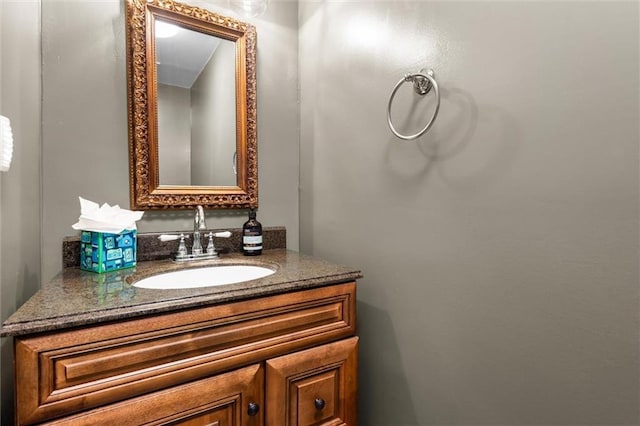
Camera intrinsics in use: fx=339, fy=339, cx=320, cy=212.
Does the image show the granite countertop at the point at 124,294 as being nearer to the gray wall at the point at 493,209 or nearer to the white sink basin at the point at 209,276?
the white sink basin at the point at 209,276

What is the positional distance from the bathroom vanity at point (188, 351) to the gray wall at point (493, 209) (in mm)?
257

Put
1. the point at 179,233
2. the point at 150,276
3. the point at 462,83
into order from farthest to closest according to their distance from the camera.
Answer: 1. the point at 179,233
2. the point at 150,276
3. the point at 462,83

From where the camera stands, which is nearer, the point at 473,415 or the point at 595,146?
the point at 595,146

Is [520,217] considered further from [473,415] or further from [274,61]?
[274,61]

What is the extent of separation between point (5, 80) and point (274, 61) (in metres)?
1.05

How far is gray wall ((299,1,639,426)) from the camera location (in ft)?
2.41

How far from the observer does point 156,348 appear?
2.56 feet

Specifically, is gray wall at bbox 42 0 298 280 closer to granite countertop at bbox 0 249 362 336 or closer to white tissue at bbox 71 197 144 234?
white tissue at bbox 71 197 144 234

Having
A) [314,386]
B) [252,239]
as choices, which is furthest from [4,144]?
[314,386]

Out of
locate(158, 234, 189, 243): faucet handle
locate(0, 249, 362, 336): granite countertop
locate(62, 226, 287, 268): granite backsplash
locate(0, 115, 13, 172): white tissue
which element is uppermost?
locate(0, 115, 13, 172): white tissue

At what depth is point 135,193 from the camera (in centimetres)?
131

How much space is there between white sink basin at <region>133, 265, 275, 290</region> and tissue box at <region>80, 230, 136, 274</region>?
131mm

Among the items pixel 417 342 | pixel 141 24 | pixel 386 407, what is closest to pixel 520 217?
pixel 417 342

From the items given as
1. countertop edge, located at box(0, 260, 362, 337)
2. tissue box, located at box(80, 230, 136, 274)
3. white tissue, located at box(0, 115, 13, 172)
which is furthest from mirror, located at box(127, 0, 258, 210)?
countertop edge, located at box(0, 260, 362, 337)
